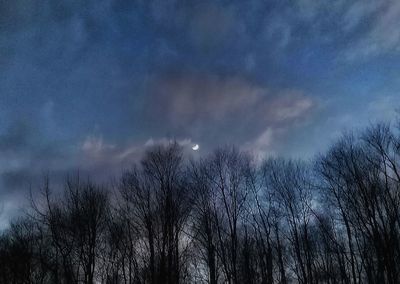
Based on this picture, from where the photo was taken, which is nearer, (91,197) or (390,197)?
(390,197)

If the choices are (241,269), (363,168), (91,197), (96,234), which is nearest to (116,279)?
(96,234)

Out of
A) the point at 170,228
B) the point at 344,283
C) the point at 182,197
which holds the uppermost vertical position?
the point at 182,197

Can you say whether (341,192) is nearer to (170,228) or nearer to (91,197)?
(170,228)

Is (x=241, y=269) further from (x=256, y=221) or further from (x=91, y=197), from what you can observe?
(x=91, y=197)

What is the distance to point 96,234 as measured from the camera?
101ft

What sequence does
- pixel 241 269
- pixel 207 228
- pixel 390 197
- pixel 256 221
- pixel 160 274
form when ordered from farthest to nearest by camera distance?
pixel 241 269 → pixel 256 221 → pixel 207 228 → pixel 390 197 → pixel 160 274

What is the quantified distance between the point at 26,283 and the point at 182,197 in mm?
25768

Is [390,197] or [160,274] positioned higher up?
[390,197]

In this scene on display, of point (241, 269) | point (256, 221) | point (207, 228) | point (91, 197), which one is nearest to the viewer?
point (91, 197)

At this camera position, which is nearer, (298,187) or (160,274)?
(160,274)

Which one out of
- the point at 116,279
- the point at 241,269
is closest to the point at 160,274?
the point at 116,279

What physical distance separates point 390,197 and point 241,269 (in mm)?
23556

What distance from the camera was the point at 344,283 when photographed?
127 feet

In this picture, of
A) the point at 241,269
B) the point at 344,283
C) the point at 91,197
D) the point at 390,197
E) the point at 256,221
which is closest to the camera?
the point at 390,197
